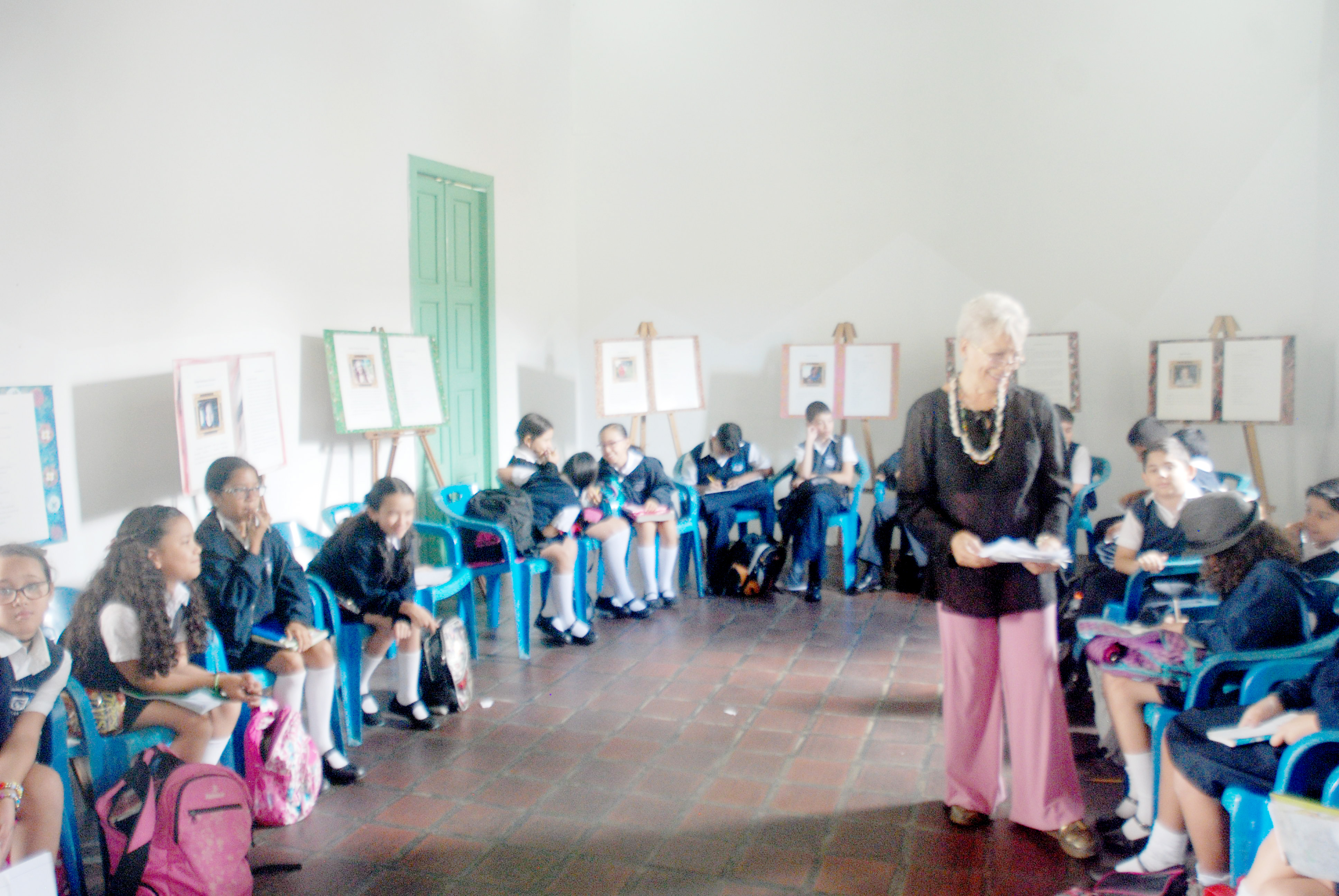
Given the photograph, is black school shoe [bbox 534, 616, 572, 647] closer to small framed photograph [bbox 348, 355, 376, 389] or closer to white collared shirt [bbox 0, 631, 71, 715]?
small framed photograph [bbox 348, 355, 376, 389]

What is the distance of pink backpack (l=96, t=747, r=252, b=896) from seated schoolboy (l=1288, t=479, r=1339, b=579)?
10.3ft

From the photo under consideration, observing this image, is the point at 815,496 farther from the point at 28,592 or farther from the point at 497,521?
the point at 28,592

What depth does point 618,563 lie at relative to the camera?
16.6 ft

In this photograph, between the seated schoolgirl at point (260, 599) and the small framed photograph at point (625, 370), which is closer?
the seated schoolgirl at point (260, 599)

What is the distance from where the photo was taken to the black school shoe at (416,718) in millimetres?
3611

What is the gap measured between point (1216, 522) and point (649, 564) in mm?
3118

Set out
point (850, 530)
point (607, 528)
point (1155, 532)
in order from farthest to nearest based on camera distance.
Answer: point (850, 530)
point (607, 528)
point (1155, 532)

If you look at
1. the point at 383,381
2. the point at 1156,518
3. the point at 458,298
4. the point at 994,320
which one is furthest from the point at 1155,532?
the point at 458,298

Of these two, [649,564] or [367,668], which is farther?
[649,564]

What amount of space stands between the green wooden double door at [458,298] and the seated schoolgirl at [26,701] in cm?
306

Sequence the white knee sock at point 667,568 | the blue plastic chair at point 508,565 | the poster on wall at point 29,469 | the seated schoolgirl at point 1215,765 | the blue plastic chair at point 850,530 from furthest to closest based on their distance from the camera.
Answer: the blue plastic chair at point 850,530 → the white knee sock at point 667,568 → the blue plastic chair at point 508,565 → the poster on wall at point 29,469 → the seated schoolgirl at point 1215,765

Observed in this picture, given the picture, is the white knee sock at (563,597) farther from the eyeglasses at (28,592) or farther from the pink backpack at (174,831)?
the eyeglasses at (28,592)

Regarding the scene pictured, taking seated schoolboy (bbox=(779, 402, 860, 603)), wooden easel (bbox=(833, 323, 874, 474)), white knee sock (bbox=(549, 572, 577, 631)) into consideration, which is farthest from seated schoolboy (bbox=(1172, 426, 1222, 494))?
white knee sock (bbox=(549, 572, 577, 631))

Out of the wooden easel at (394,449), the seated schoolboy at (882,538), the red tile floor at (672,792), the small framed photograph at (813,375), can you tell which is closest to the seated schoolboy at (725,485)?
the seated schoolboy at (882,538)
